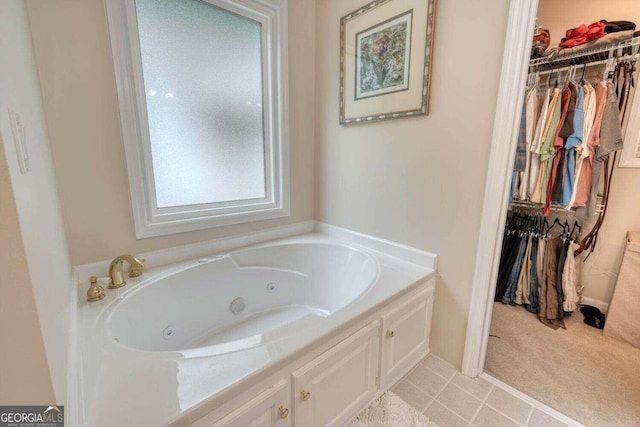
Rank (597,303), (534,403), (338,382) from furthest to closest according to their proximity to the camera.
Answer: (597,303) < (534,403) < (338,382)

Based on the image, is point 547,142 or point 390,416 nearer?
point 390,416

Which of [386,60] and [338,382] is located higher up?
[386,60]

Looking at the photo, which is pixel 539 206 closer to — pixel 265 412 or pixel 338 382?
pixel 338 382

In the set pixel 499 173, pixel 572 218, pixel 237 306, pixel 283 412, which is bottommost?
pixel 237 306

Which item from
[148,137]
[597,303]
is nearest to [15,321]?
[148,137]

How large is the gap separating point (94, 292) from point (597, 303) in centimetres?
343

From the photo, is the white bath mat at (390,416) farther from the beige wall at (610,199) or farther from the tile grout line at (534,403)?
the beige wall at (610,199)

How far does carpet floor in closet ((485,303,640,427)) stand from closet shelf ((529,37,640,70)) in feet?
6.34

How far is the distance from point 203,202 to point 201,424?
1353 millimetres

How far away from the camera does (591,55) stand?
1.84 meters

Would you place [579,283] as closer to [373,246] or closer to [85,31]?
[373,246]

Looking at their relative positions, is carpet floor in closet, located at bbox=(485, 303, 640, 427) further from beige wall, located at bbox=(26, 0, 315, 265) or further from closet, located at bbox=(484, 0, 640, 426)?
beige wall, located at bbox=(26, 0, 315, 265)

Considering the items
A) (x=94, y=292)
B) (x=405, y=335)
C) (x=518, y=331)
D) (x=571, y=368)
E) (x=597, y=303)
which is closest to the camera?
(x=94, y=292)

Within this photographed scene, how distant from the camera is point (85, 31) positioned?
1.26m
